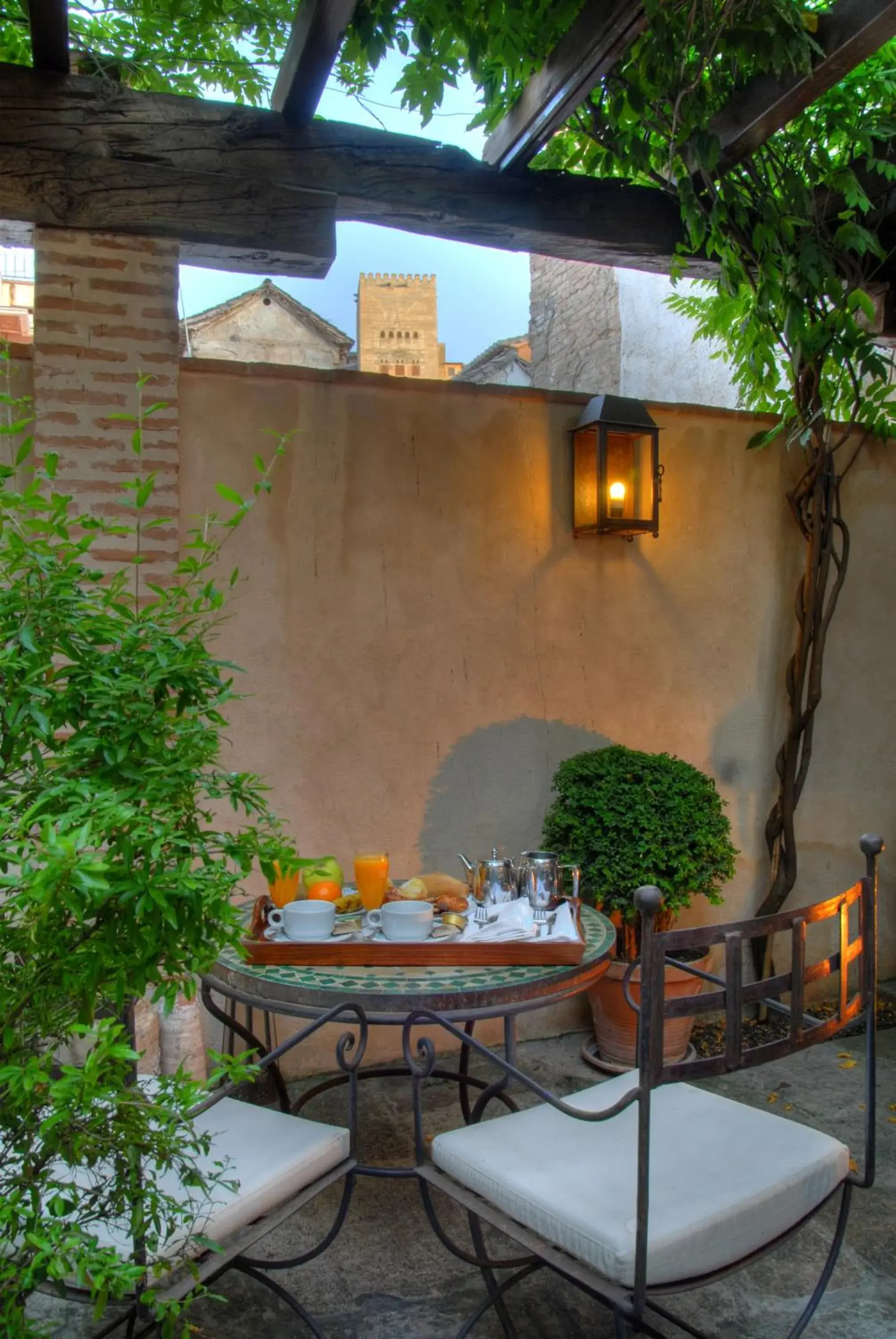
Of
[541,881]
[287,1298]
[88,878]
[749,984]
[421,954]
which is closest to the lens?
[88,878]

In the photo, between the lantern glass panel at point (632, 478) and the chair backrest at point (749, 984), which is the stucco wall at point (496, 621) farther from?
the chair backrest at point (749, 984)

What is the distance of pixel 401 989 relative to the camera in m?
2.16

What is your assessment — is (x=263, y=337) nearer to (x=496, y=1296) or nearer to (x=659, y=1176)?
(x=496, y=1296)

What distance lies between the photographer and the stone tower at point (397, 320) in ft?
66.3

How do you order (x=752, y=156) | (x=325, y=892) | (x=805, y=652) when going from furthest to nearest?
(x=805, y=652) → (x=752, y=156) → (x=325, y=892)

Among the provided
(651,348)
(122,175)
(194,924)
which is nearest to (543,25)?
(122,175)

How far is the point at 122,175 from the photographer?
9.86ft

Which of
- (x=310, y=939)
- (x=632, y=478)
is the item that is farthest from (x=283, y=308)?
(x=310, y=939)

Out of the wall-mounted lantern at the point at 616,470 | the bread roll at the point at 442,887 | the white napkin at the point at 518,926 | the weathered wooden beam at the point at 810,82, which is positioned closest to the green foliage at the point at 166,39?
the weathered wooden beam at the point at 810,82

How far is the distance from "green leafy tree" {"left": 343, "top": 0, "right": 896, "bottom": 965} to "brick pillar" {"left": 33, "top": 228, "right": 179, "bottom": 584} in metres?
0.90

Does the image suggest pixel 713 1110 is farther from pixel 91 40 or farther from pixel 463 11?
pixel 91 40

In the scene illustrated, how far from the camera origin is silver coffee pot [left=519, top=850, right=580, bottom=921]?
8.71 ft

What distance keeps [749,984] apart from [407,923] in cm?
88

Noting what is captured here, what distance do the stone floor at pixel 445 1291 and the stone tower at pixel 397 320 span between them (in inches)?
737
